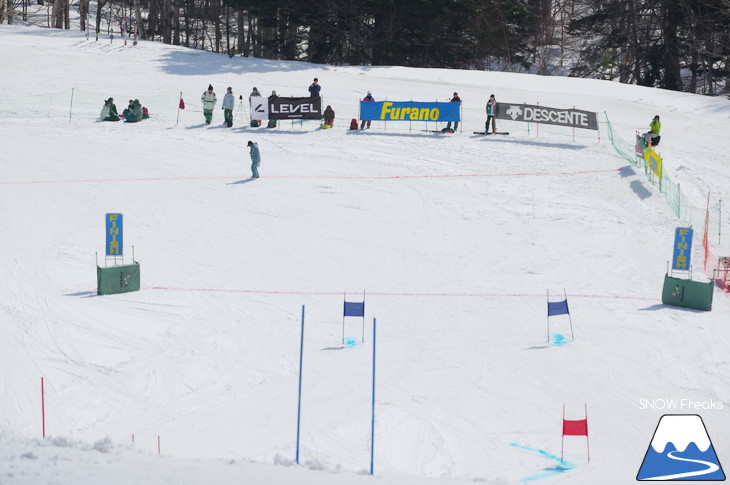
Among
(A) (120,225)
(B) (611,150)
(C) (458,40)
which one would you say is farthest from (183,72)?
(A) (120,225)

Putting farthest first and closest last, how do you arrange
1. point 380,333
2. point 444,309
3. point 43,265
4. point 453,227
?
point 453,227
point 43,265
point 444,309
point 380,333

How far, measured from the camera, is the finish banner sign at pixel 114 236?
1800 cm

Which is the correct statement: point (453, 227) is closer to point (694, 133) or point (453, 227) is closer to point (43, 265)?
point (43, 265)

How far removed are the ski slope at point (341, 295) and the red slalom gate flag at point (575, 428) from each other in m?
0.46

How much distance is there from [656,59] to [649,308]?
3159 centimetres

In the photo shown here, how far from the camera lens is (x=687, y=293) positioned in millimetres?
18016

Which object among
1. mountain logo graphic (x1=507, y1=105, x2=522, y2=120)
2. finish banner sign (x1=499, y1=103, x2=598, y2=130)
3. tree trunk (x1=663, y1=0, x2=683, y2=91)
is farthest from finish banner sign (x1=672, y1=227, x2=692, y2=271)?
tree trunk (x1=663, y1=0, x2=683, y2=91)

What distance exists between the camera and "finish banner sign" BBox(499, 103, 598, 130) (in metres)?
30.0

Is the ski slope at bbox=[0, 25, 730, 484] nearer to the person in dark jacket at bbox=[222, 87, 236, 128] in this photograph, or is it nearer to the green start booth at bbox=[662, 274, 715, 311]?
the green start booth at bbox=[662, 274, 715, 311]

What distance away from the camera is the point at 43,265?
19.3 meters

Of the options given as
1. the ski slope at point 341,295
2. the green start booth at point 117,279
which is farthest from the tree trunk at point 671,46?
the green start booth at point 117,279

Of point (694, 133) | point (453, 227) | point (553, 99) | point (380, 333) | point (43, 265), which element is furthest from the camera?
point (553, 99)

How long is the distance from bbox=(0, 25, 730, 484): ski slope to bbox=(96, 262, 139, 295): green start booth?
0.82ft

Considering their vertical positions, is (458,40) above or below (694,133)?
above
